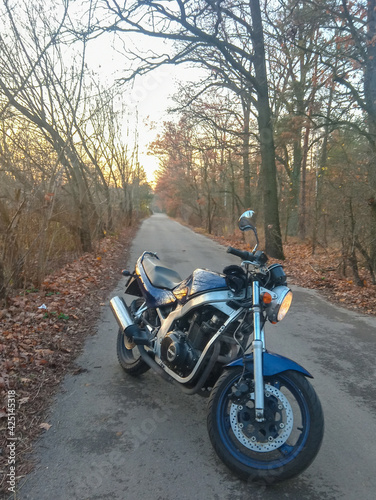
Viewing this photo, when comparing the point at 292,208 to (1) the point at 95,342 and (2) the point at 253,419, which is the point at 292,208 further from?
(2) the point at 253,419

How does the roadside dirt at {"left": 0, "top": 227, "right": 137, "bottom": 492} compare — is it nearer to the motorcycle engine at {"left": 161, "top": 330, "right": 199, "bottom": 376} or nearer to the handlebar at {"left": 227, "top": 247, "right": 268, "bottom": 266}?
the motorcycle engine at {"left": 161, "top": 330, "right": 199, "bottom": 376}

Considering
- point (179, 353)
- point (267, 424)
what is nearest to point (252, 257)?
point (179, 353)

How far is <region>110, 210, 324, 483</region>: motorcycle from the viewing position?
256 cm

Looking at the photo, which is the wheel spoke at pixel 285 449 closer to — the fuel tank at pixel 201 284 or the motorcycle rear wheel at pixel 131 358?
the fuel tank at pixel 201 284

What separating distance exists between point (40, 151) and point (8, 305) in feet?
17.1

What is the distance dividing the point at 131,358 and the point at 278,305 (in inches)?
86.3

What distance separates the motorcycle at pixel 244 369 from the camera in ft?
8.40

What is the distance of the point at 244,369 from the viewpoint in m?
2.70

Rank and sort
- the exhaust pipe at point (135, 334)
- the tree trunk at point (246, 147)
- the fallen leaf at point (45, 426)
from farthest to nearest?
the tree trunk at point (246, 147)
the exhaust pipe at point (135, 334)
the fallen leaf at point (45, 426)

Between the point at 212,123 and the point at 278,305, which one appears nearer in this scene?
the point at 278,305

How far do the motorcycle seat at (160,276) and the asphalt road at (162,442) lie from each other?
104 cm

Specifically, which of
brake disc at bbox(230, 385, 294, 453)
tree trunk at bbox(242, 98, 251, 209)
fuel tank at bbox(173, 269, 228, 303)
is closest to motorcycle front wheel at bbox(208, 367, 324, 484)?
brake disc at bbox(230, 385, 294, 453)

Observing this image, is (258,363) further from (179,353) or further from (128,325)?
(128,325)

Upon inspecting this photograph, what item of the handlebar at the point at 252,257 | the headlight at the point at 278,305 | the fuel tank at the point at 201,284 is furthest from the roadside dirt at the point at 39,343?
the handlebar at the point at 252,257
